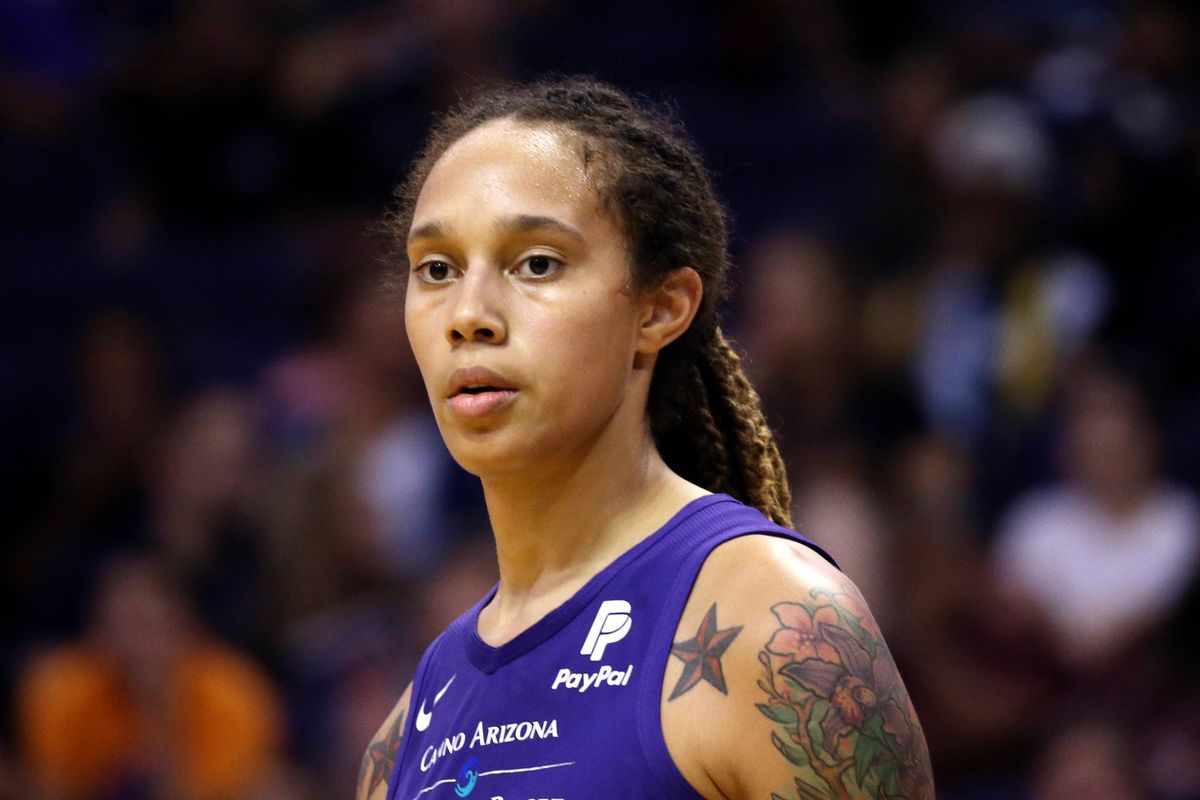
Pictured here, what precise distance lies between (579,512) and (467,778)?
1.57 ft

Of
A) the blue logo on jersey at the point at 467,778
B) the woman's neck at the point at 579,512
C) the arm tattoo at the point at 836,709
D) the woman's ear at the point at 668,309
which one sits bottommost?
the arm tattoo at the point at 836,709

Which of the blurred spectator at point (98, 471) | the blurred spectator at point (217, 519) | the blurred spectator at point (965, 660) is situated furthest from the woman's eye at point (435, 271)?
the blurred spectator at point (98, 471)

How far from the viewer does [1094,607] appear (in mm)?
6570

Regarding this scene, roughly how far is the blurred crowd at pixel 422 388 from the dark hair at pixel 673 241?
300cm

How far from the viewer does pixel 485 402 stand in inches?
114

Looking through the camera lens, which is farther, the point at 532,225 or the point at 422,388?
the point at 422,388

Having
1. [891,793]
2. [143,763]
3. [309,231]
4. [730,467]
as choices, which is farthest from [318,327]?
[891,793]

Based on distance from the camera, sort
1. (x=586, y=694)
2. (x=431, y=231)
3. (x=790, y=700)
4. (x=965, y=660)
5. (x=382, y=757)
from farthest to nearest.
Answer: (x=965, y=660), (x=382, y=757), (x=431, y=231), (x=586, y=694), (x=790, y=700)

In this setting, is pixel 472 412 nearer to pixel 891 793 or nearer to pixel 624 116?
pixel 624 116

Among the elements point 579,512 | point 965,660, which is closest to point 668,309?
point 579,512

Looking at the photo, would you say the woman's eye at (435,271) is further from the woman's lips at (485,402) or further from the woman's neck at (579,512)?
the woman's neck at (579,512)

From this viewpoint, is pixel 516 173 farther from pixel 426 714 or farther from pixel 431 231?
pixel 426 714

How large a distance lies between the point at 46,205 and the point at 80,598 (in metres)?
2.72

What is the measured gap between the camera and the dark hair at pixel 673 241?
3.02 meters
